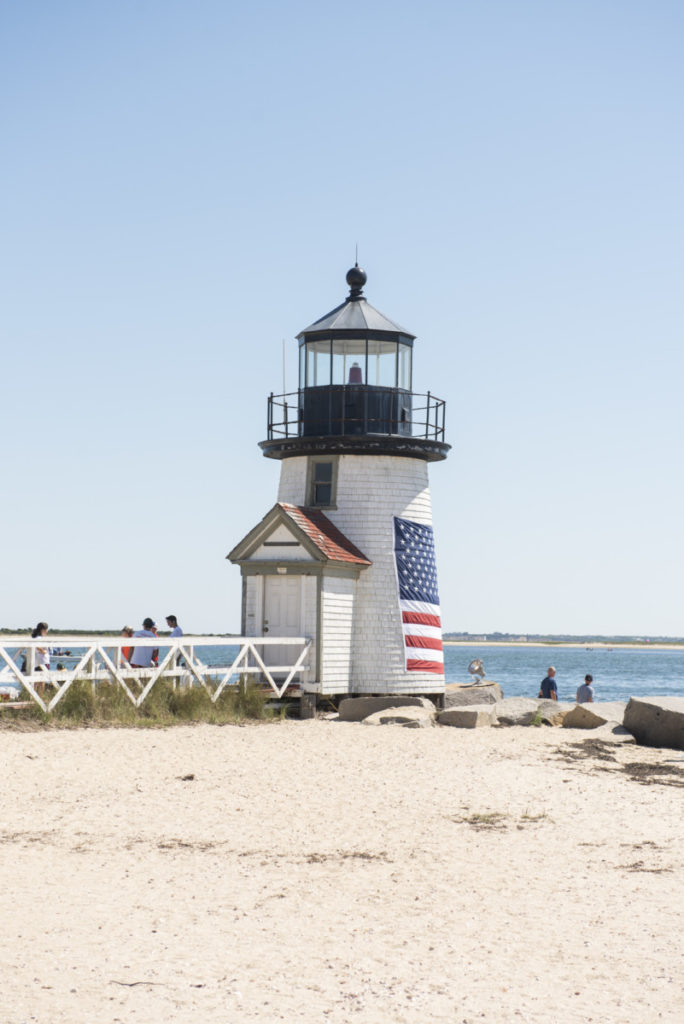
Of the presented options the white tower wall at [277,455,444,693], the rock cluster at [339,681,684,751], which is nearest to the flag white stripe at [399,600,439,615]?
the white tower wall at [277,455,444,693]

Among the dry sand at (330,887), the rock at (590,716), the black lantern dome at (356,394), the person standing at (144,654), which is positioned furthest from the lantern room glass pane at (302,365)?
the dry sand at (330,887)

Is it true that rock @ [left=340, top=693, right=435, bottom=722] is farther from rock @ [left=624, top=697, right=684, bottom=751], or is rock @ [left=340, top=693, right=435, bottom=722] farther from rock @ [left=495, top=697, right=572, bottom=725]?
rock @ [left=624, top=697, right=684, bottom=751]

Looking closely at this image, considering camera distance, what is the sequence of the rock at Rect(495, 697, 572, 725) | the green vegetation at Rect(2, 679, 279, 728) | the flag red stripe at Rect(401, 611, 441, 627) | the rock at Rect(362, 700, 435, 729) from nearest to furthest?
the green vegetation at Rect(2, 679, 279, 728), the rock at Rect(362, 700, 435, 729), the rock at Rect(495, 697, 572, 725), the flag red stripe at Rect(401, 611, 441, 627)

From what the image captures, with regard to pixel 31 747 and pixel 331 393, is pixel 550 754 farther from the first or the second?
pixel 331 393

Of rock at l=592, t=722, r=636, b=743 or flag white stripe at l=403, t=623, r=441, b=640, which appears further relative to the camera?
flag white stripe at l=403, t=623, r=441, b=640

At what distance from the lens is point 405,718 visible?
19094 millimetres

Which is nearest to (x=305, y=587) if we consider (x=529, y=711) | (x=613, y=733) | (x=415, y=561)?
(x=415, y=561)

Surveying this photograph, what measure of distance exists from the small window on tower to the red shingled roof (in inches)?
10.3

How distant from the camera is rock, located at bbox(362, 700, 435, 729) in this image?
61.9 feet

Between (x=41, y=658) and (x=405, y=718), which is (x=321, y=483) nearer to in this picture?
(x=405, y=718)

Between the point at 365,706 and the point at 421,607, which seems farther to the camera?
the point at 421,607

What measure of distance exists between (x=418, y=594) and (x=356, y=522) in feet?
6.43

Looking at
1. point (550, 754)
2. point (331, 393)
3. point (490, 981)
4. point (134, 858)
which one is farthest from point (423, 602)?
point (490, 981)

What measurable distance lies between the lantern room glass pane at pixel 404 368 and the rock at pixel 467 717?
7130 millimetres
